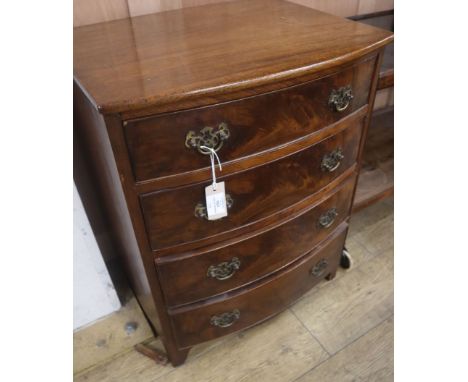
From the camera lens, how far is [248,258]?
92 centimetres

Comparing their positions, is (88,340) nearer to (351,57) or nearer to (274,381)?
(274,381)

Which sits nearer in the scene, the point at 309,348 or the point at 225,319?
the point at 225,319

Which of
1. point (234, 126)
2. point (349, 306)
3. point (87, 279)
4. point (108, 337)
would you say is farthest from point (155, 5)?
point (349, 306)

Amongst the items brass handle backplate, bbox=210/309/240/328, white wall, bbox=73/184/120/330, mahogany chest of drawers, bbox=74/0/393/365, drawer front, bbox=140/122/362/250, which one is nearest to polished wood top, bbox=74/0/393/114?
mahogany chest of drawers, bbox=74/0/393/365

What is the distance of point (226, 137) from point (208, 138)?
3 cm

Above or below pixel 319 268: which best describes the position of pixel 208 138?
above

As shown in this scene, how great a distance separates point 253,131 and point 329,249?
592mm

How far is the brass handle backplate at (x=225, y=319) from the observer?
101 centimetres

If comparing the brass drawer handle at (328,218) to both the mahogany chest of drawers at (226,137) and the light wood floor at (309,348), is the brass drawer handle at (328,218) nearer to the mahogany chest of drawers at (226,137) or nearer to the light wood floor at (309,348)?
the mahogany chest of drawers at (226,137)

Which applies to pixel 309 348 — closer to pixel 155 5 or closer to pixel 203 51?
pixel 203 51

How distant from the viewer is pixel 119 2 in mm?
974

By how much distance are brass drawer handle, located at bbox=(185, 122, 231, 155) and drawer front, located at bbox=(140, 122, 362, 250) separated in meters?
0.09

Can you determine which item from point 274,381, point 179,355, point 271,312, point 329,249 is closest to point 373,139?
point 329,249

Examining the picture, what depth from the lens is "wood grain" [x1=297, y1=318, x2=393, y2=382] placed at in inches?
44.2
